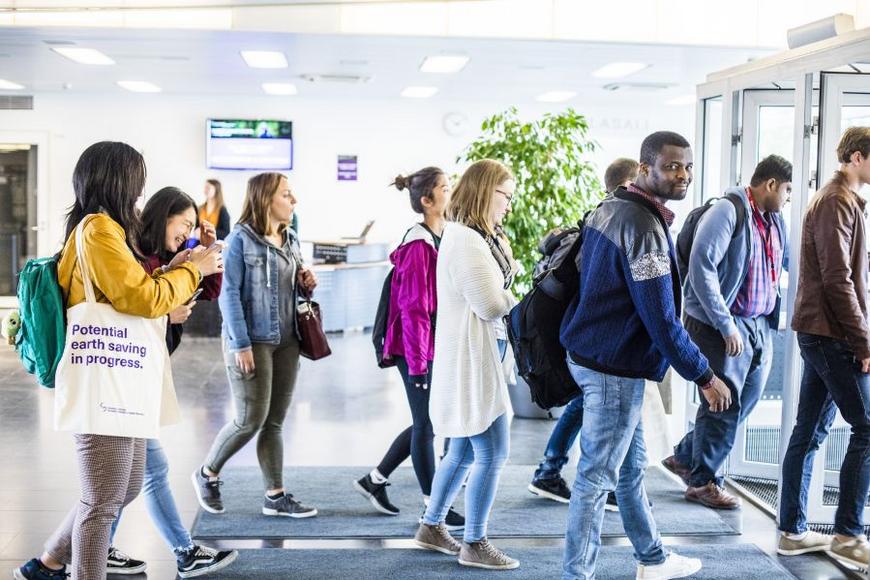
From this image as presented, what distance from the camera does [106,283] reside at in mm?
2814

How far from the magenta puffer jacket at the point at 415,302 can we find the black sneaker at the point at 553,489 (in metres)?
1.14

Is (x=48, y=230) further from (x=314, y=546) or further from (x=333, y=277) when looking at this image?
(x=314, y=546)

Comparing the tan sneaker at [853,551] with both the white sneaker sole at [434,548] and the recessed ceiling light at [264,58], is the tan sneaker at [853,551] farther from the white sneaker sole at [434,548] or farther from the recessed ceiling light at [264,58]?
the recessed ceiling light at [264,58]

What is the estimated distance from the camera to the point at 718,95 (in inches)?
200

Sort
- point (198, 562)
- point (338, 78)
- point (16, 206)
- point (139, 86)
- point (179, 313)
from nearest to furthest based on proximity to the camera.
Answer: point (179, 313), point (198, 562), point (338, 78), point (139, 86), point (16, 206)

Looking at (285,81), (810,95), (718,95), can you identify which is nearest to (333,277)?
(285,81)

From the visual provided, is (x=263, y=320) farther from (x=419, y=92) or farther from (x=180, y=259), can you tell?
(x=419, y=92)

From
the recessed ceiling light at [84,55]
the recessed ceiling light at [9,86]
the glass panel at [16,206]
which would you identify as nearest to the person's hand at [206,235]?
the recessed ceiling light at [84,55]

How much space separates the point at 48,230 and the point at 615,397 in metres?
12.4

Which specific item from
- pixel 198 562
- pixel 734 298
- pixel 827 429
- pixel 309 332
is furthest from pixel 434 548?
pixel 734 298

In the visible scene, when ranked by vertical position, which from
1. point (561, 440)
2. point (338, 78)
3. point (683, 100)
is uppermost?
point (683, 100)

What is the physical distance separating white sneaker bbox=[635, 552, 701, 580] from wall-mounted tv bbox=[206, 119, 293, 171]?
11182 mm

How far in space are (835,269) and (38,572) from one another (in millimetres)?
3039

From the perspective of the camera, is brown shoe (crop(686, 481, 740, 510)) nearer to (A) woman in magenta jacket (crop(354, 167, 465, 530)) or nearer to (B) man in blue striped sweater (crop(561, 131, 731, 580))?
(A) woman in magenta jacket (crop(354, 167, 465, 530))
